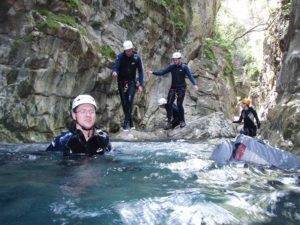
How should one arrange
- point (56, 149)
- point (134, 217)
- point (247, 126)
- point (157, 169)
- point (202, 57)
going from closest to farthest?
1. point (134, 217)
2. point (157, 169)
3. point (56, 149)
4. point (247, 126)
5. point (202, 57)

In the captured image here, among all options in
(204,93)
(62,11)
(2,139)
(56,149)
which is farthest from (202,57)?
(56,149)

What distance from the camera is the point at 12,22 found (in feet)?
36.4

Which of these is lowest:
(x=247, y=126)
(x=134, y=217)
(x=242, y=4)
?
(x=134, y=217)

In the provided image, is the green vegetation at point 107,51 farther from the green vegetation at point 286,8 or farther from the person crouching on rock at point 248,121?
the green vegetation at point 286,8

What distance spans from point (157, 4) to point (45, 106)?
24.8ft

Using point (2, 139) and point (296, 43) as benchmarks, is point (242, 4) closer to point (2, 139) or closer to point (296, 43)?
point (296, 43)

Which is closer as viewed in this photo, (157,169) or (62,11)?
(157,169)

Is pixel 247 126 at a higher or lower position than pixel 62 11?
lower

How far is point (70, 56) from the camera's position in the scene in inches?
463

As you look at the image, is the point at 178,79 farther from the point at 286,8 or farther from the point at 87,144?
the point at 286,8

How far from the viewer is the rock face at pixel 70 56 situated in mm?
10688

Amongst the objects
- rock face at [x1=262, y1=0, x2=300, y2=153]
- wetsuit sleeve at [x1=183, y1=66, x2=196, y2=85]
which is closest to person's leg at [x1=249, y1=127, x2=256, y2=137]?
rock face at [x1=262, y1=0, x2=300, y2=153]

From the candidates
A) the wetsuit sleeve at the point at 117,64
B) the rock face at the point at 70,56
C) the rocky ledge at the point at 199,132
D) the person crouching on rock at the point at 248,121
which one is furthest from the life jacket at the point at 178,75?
the wetsuit sleeve at the point at 117,64

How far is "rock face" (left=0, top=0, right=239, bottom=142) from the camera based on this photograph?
1069 cm
